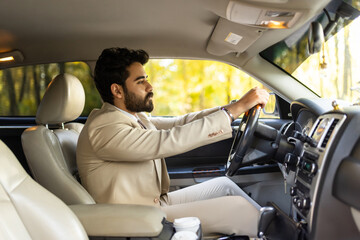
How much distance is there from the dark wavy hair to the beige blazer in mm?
103

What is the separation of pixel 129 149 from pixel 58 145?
1.26ft

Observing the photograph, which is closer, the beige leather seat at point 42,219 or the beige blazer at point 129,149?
the beige leather seat at point 42,219

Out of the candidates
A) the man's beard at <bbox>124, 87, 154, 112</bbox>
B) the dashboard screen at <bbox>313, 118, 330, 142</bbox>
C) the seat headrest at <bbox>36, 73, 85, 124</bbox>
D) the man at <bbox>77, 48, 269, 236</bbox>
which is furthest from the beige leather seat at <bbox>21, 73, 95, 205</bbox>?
the dashboard screen at <bbox>313, 118, 330, 142</bbox>

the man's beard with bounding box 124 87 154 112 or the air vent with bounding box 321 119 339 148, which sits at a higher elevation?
the air vent with bounding box 321 119 339 148

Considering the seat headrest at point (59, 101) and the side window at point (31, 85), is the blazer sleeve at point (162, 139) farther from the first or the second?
the side window at point (31, 85)

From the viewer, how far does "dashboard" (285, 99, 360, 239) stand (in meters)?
1.45

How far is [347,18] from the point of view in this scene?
7.08 feet

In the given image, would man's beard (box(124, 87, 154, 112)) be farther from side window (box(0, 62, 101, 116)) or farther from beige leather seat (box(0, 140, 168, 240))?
side window (box(0, 62, 101, 116))

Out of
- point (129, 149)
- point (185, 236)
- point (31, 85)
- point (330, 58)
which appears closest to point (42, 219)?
point (185, 236)

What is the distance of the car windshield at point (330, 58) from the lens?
2129mm

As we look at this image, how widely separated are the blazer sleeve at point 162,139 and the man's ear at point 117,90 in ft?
0.96

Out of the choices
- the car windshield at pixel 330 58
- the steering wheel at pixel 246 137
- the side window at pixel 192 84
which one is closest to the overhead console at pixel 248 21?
the car windshield at pixel 330 58

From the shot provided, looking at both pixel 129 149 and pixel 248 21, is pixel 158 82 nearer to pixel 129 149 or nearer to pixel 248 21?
pixel 248 21

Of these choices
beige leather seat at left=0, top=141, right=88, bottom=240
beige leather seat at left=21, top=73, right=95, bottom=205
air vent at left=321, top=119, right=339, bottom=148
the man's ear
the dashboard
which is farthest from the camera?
the man's ear
